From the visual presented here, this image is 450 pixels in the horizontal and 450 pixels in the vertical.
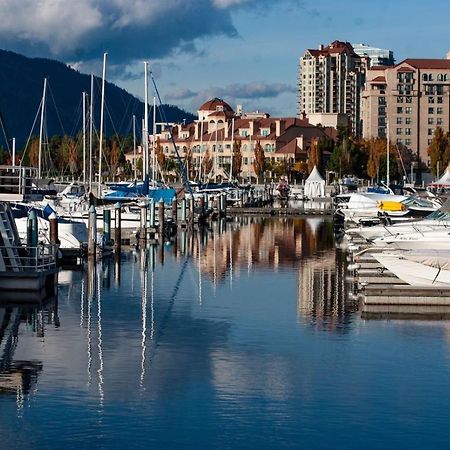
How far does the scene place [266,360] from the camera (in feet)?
86.1

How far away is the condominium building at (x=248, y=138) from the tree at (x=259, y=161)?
13.4 ft

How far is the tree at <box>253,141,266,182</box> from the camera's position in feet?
546

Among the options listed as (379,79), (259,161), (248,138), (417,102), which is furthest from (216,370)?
(379,79)

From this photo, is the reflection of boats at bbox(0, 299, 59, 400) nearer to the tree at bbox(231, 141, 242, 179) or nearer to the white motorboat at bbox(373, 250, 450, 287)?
the white motorboat at bbox(373, 250, 450, 287)

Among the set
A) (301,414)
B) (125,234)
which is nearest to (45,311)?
(301,414)

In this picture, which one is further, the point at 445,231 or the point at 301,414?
the point at 445,231

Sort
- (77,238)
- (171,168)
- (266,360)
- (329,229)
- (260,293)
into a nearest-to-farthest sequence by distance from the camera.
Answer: (266,360), (260,293), (77,238), (329,229), (171,168)

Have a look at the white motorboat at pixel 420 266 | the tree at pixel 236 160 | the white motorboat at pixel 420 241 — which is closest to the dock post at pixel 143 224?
the white motorboat at pixel 420 241

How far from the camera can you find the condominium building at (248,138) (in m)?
177

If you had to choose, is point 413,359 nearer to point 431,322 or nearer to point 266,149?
point 431,322

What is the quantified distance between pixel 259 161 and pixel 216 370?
466ft

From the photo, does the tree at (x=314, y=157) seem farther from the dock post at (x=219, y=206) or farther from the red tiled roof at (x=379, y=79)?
the dock post at (x=219, y=206)

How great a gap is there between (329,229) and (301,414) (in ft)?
174

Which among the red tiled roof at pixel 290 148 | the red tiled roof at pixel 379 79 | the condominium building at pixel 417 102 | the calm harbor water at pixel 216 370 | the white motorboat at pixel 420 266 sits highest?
the red tiled roof at pixel 379 79
